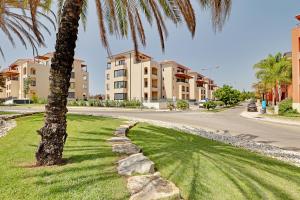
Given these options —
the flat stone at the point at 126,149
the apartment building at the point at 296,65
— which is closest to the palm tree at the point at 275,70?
the apartment building at the point at 296,65

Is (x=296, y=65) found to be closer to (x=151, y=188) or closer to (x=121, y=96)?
(x=151, y=188)

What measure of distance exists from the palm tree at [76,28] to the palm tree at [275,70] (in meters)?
41.9

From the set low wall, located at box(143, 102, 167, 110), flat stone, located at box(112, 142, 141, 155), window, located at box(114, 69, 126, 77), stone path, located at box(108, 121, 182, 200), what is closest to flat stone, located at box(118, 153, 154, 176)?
stone path, located at box(108, 121, 182, 200)

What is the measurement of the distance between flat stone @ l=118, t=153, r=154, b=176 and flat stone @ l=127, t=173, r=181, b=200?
29 cm

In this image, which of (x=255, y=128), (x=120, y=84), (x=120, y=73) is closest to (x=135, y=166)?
(x=255, y=128)

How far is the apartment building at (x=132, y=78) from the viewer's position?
57.0m

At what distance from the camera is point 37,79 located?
64.8 meters

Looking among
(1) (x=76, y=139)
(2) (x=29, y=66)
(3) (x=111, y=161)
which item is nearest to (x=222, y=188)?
(3) (x=111, y=161)

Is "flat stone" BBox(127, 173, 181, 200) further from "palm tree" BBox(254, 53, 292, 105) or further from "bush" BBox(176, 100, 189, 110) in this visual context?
"palm tree" BBox(254, 53, 292, 105)

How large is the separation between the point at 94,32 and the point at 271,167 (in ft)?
→ 28.3

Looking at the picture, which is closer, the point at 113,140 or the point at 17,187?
the point at 17,187

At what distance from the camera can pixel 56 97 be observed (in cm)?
508

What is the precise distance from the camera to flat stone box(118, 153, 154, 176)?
14.9 feet

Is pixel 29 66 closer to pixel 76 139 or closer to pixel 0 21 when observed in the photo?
pixel 0 21
